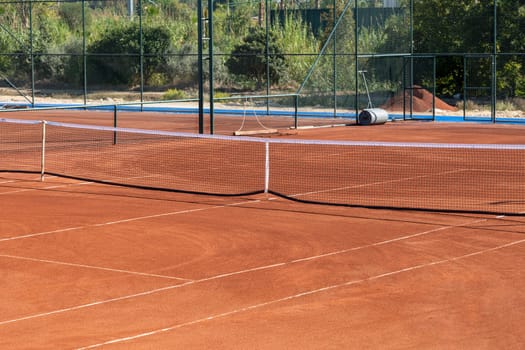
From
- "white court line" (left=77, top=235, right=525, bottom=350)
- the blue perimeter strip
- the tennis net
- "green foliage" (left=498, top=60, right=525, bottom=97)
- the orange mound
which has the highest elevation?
"green foliage" (left=498, top=60, right=525, bottom=97)

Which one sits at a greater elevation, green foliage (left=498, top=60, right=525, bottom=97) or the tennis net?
green foliage (left=498, top=60, right=525, bottom=97)

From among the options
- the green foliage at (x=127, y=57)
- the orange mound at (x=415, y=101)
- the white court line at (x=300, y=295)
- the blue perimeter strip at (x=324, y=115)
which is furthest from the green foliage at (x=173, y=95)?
the white court line at (x=300, y=295)

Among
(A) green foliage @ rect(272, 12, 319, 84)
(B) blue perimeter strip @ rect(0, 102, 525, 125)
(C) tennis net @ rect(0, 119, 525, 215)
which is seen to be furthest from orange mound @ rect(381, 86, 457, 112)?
(C) tennis net @ rect(0, 119, 525, 215)

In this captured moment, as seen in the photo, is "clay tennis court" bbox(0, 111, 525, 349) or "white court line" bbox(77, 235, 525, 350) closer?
"white court line" bbox(77, 235, 525, 350)

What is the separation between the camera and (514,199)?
1577cm

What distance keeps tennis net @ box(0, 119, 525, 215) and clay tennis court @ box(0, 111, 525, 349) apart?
3.66ft

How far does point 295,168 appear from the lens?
2025cm

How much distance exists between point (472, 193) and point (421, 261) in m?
5.71

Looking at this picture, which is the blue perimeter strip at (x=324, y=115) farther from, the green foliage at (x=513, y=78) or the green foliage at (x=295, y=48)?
the green foliage at (x=295, y=48)

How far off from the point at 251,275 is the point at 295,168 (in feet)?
32.5

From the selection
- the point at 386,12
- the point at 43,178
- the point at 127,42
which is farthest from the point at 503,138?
the point at 127,42

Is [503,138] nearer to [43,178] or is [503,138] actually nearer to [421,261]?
[43,178]

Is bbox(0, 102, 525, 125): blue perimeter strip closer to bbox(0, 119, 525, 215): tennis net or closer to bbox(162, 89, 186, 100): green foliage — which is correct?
bbox(162, 89, 186, 100): green foliage

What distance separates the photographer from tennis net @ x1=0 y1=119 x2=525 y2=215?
52.6 ft
